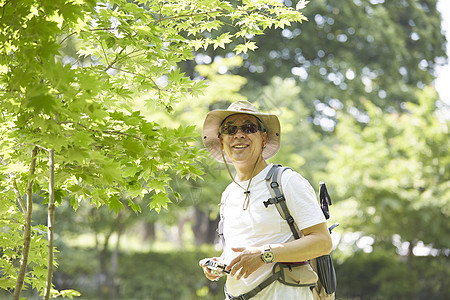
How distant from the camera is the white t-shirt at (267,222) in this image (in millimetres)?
2395

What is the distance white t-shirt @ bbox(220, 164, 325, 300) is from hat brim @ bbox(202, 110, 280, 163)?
33cm

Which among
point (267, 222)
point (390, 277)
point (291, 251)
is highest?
point (267, 222)

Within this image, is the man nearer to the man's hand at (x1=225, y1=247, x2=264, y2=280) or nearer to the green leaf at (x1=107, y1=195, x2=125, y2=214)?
the man's hand at (x1=225, y1=247, x2=264, y2=280)

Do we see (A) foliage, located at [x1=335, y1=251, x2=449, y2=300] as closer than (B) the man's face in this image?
No

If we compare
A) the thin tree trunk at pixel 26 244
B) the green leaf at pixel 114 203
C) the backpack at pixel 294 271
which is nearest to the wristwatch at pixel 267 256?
the backpack at pixel 294 271

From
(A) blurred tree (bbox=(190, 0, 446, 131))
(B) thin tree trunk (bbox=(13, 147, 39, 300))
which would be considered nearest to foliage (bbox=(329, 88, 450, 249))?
(A) blurred tree (bbox=(190, 0, 446, 131))

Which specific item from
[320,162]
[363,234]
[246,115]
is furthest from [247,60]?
[246,115]

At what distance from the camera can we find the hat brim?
283 centimetres

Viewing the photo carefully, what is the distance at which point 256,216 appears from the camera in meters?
2.51

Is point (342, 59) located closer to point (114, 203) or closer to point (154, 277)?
point (154, 277)

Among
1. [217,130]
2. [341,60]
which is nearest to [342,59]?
[341,60]

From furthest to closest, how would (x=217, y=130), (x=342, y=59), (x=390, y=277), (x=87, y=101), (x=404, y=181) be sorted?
(x=342, y=59), (x=390, y=277), (x=404, y=181), (x=217, y=130), (x=87, y=101)

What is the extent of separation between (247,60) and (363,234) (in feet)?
23.9

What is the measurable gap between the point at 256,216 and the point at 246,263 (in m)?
0.32
